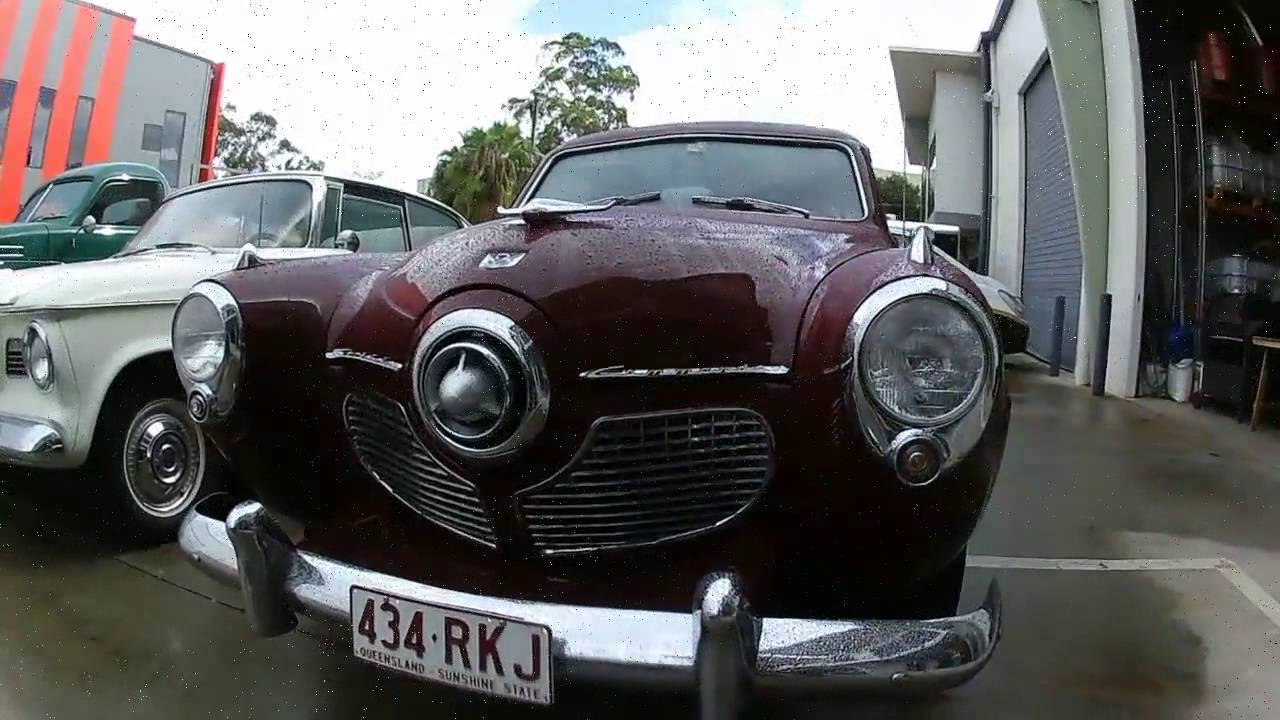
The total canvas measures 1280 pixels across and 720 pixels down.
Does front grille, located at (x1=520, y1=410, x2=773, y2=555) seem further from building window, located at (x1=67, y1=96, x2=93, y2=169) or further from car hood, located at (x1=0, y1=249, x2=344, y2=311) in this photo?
building window, located at (x1=67, y1=96, x2=93, y2=169)

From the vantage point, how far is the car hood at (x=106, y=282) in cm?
317

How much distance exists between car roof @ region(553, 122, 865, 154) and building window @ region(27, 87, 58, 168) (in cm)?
1227

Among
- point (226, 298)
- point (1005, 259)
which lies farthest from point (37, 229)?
point (1005, 259)

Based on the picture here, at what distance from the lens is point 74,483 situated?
386 centimetres

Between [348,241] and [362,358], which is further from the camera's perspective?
[348,241]

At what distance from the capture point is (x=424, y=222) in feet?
16.9

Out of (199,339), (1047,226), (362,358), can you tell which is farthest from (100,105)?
(362,358)

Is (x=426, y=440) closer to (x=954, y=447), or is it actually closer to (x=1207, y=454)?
(x=954, y=447)

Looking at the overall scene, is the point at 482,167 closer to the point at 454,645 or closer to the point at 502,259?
the point at 502,259

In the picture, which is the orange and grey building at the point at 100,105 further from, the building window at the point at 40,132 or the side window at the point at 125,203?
the side window at the point at 125,203

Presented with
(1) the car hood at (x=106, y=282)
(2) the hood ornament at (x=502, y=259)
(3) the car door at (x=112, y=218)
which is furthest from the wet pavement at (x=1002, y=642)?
(3) the car door at (x=112, y=218)

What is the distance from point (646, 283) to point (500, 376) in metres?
0.35

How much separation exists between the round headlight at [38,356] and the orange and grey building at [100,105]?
1026 cm

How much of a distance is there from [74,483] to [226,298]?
2.29m
